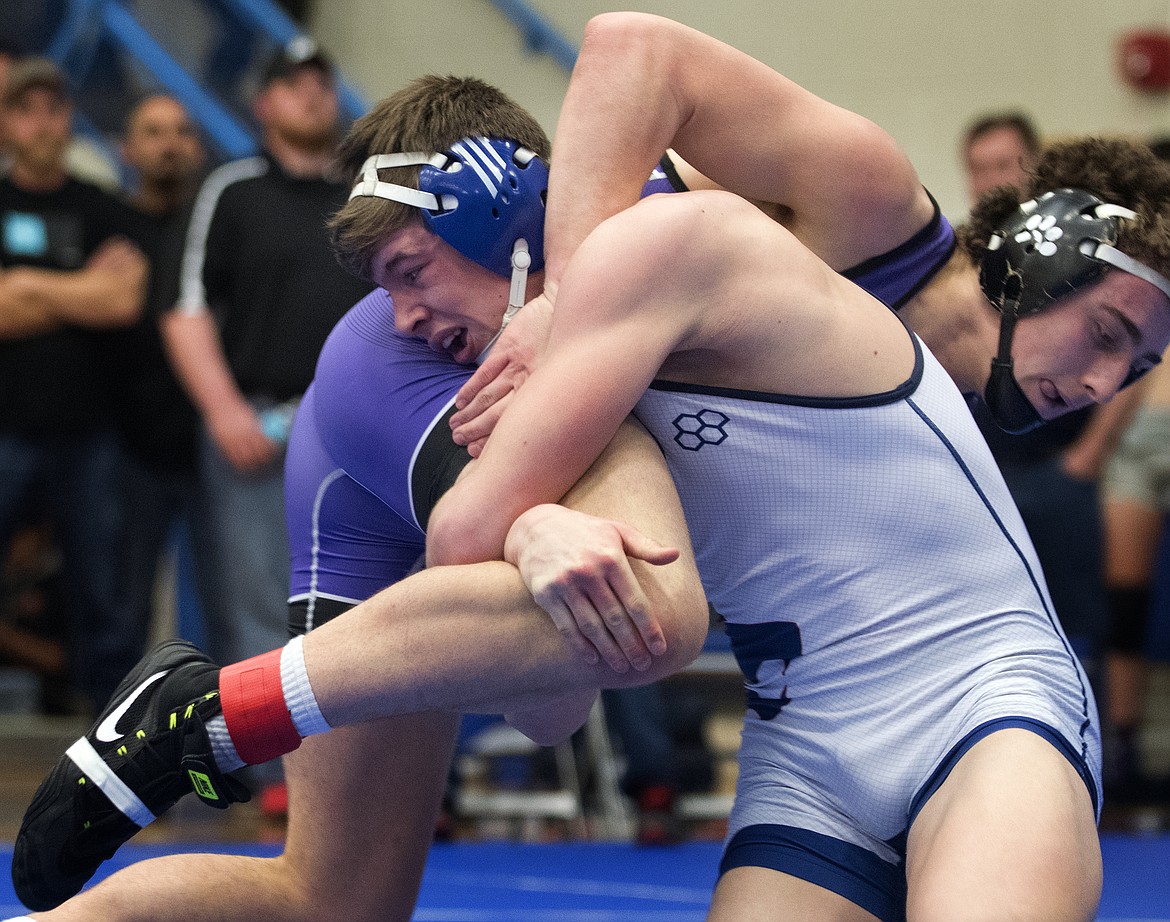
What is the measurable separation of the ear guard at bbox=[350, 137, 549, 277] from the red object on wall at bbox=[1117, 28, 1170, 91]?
18.7 ft

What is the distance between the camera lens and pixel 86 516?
5238 mm

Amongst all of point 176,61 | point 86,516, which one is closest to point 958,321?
point 86,516

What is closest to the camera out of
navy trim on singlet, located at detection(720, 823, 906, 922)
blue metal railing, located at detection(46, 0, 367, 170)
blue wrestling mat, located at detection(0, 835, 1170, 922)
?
navy trim on singlet, located at detection(720, 823, 906, 922)

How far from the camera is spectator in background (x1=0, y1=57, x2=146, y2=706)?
518 centimetres

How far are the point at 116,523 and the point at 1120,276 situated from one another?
11.8 ft

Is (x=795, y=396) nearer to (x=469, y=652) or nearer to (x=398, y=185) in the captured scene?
(x=469, y=652)

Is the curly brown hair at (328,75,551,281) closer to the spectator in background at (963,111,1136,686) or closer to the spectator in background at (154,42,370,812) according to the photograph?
the spectator in background at (154,42,370,812)

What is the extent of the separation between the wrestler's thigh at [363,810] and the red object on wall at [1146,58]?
19.4ft

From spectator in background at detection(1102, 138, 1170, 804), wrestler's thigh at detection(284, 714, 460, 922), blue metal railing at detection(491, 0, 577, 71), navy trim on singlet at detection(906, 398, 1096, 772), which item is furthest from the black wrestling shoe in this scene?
blue metal railing at detection(491, 0, 577, 71)

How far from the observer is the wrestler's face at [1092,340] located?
254cm

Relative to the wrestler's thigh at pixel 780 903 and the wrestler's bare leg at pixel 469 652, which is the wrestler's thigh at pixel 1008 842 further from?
the wrestler's bare leg at pixel 469 652

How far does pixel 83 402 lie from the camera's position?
17.1 feet

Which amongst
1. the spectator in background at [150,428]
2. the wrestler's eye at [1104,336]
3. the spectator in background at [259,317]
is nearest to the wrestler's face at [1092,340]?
the wrestler's eye at [1104,336]

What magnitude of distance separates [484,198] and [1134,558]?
3.74 m
